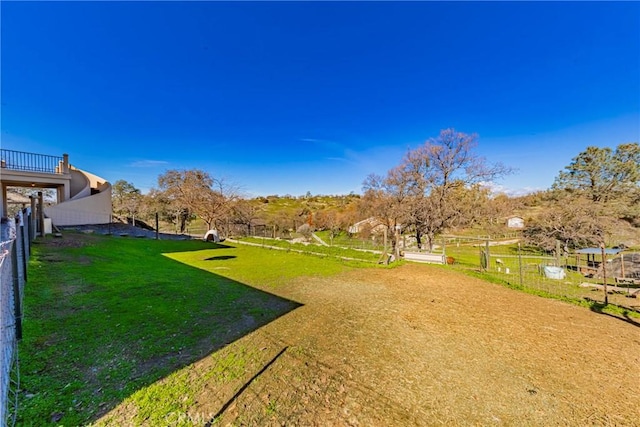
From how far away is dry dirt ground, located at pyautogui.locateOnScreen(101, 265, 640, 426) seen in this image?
244cm

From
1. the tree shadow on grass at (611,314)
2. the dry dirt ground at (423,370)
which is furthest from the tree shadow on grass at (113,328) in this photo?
the tree shadow on grass at (611,314)

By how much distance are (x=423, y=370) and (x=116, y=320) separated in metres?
4.66

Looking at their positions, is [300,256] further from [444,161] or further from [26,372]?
[444,161]

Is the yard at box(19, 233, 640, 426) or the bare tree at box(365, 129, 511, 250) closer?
the yard at box(19, 233, 640, 426)

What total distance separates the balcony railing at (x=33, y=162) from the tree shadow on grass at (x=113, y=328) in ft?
44.5

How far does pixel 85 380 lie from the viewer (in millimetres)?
2664

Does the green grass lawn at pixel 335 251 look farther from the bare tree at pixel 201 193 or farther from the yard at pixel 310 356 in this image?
the bare tree at pixel 201 193

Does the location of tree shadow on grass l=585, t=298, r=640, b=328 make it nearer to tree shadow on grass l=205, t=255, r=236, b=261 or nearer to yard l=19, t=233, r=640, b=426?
yard l=19, t=233, r=640, b=426

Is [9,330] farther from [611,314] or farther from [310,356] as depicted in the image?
[611,314]

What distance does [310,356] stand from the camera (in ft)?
11.1

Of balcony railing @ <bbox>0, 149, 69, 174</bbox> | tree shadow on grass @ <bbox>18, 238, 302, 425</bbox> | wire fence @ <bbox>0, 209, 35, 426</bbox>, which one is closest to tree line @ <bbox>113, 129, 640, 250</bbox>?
balcony railing @ <bbox>0, 149, 69, 174</bbox>

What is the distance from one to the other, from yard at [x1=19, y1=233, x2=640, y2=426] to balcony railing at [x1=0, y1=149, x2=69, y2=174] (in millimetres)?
14290

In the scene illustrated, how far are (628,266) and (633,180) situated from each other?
54.9 feet

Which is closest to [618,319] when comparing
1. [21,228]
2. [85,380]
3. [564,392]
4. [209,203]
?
[564,392]
